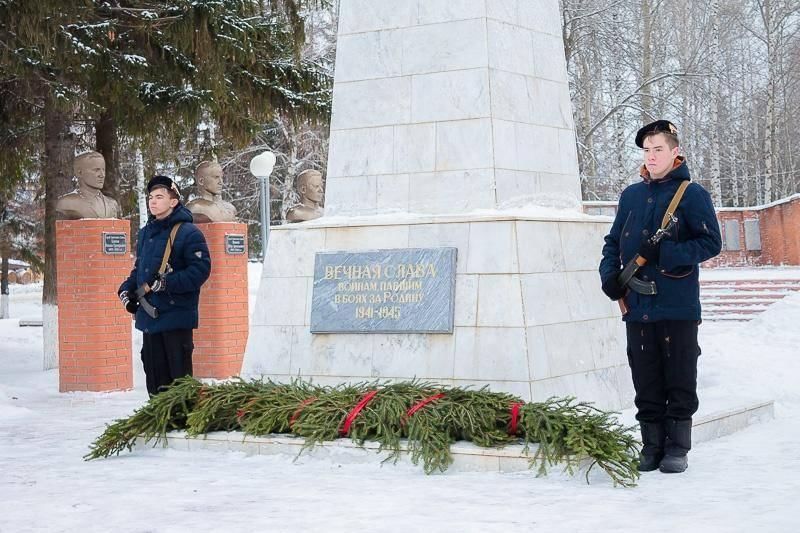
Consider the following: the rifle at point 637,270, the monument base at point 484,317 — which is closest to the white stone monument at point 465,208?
the monument base at point 484,317

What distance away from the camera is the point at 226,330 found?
1183 cm

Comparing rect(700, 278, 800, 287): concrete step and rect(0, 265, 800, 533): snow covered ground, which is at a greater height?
rect(700, 278, 800, 287): concrete step

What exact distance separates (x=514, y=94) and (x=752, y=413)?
2.73m

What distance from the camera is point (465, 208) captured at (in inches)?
281

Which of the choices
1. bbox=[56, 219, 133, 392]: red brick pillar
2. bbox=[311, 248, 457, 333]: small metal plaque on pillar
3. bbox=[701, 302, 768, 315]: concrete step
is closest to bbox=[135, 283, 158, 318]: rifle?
bbox=[311, 248, 457, 333]: small metal plaque on pillar

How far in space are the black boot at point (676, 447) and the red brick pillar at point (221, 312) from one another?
7216 millimetres

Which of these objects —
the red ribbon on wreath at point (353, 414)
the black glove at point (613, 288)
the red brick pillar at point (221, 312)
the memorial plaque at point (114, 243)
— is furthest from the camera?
the red brick pillar at point (221, 312)

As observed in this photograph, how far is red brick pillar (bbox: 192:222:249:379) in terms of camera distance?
38.7 ft

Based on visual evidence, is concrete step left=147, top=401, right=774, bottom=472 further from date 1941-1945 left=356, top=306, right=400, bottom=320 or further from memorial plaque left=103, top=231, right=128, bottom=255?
memorial plaque left=103, top=231, right=128, bottom=255

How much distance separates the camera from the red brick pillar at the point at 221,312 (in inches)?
464

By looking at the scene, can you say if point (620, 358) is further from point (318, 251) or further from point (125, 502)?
point (125, 502)

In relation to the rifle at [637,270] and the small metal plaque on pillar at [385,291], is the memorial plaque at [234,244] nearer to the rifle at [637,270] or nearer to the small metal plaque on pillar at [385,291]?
the small metal plaque on pillar at [385,291]

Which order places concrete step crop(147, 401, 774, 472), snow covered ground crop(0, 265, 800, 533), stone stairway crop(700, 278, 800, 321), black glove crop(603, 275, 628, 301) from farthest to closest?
stone stairway crop(700, 278, 800, 321) < black glove crop(603, 275, 628, 301) < concrete step crop(147, 401, 774, 472) < snow covered ground crop(0, 265, 800, 533)

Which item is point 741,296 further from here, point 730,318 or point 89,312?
point 89,312
